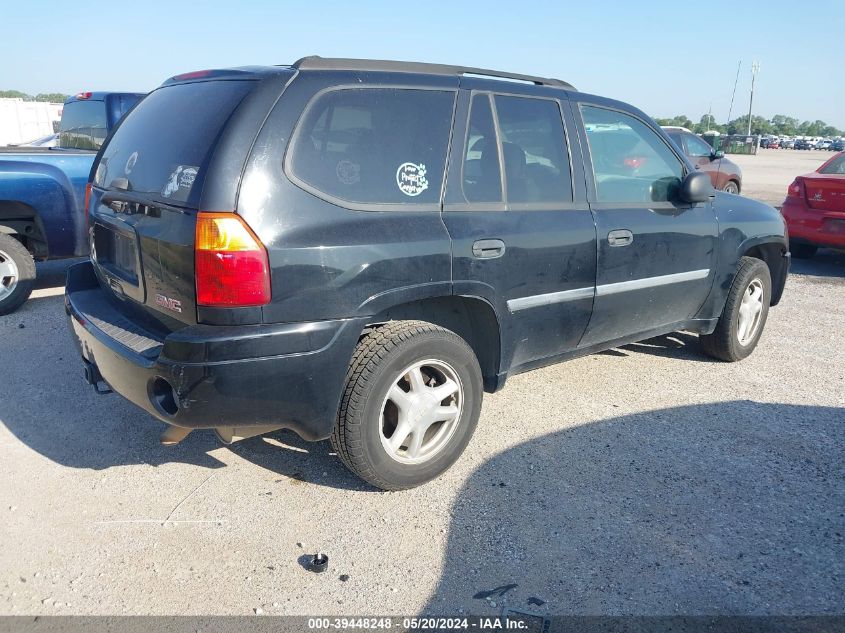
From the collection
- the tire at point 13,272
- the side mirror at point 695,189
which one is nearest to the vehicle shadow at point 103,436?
the tire at point 13,272

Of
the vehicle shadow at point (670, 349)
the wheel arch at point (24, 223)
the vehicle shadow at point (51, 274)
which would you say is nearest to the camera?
the vehicle shadow at point (670, 349)

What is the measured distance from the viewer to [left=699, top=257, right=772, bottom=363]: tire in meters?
5.02

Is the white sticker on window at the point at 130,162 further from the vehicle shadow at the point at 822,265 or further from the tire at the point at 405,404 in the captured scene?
the vehicle shadow at the point at 822,265

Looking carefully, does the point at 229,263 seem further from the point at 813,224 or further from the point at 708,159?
the point at 708,159

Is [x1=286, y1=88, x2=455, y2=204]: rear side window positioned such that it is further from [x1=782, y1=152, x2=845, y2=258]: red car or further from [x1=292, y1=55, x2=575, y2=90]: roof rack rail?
[x1=782, y1=152, x2=845, y2=258]: red car

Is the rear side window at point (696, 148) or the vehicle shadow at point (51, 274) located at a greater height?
the rear side window at point (696, 148)

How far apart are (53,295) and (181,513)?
4555mm

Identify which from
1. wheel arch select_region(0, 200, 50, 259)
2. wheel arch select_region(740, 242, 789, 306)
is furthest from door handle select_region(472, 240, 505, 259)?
wheel arch select_region(0, 200, 50, 259)

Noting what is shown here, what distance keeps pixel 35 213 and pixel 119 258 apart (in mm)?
3389

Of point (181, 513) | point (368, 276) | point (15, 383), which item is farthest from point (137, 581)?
point (15, 383)

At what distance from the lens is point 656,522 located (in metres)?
3.13

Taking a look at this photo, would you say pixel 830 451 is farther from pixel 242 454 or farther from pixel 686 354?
pixel 242 454

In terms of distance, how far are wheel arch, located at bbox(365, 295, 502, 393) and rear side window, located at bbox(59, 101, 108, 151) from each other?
16.3ft

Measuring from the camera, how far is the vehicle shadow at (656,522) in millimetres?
2656
